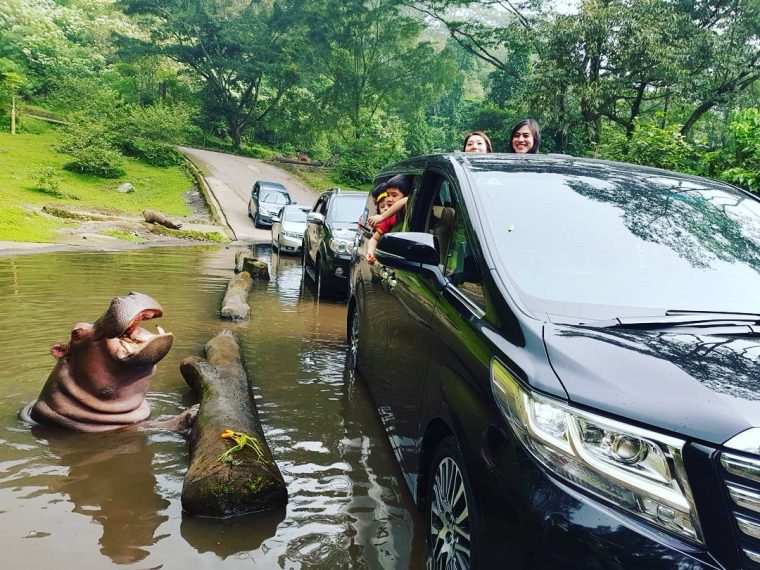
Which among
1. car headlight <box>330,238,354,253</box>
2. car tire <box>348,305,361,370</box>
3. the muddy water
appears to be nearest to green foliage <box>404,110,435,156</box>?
car headlight <box>330,238,354,253</box>

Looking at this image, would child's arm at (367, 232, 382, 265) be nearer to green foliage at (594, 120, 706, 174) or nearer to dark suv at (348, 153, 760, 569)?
dark suv at (348, 153, 760, 569)

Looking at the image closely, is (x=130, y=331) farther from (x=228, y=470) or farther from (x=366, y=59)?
(x=366, y=59)

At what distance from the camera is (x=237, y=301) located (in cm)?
820

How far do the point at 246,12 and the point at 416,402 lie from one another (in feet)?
143

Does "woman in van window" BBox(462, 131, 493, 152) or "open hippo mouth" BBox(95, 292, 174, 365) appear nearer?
"open hippo mouth" BBox(95, 292, 174, 365)

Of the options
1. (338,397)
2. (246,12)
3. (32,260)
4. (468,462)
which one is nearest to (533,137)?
(338,397)

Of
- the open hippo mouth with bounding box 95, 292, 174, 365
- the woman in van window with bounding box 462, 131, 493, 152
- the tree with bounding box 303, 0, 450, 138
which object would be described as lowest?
the open hippo mouth with bounding box 95, 292, 174, 365

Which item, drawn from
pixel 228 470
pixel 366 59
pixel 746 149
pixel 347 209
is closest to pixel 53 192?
pixel 347 209

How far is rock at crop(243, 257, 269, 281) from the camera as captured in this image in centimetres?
1074

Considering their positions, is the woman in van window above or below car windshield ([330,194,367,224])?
above

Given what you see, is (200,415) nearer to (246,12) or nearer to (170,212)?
(170,212)

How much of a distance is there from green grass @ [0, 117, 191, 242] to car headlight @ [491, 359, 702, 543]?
46.9 ft

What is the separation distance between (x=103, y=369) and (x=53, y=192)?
19923 mm

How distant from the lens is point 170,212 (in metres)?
23.4
